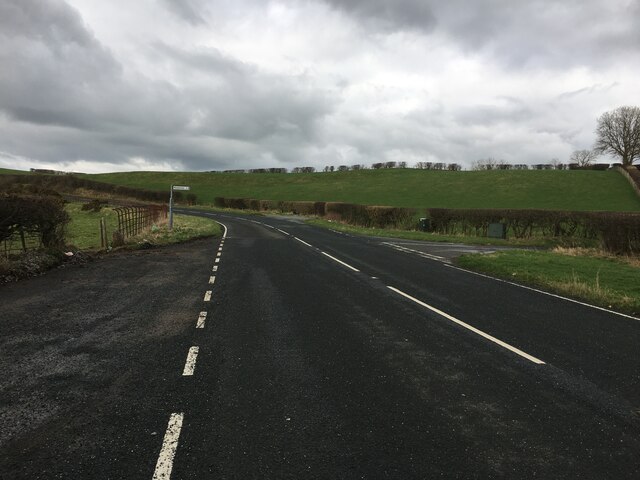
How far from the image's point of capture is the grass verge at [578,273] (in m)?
11.3

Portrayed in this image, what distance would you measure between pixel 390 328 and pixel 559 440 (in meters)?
3.79

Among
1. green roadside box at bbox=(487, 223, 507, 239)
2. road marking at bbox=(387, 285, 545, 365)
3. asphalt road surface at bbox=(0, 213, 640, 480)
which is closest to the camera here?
asphalt road surface at bbox=(0, 213, 640, 480)

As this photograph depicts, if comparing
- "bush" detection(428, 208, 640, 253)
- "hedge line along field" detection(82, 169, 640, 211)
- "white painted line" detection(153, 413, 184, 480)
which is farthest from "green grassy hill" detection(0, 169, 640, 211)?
"white painted line" detection(153, 413, 184, 480)

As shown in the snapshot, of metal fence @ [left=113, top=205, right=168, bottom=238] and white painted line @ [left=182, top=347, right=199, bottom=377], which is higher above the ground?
metal fence @ [left=113, top=205, right=168, bottom=238]

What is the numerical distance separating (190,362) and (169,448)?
209 cm

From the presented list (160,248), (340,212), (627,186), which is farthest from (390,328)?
(627,186)

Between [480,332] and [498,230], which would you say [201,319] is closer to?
[480,332]

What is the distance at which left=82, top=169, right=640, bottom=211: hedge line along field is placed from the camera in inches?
2552

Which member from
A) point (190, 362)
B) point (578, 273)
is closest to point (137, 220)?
point (578, 273)

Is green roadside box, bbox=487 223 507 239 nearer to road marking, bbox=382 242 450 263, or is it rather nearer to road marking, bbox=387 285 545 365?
road marking, bbox=382 242 450 263

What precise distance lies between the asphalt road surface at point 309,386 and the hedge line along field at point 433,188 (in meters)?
58.4

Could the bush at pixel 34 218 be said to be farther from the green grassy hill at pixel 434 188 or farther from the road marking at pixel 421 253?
the green grassy hill at pixel 434 188

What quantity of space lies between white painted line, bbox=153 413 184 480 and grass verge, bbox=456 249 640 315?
10.4 m

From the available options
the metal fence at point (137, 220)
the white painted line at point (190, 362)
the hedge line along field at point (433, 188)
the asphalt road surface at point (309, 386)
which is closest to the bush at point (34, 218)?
the asphalt road surface at point (309, 386)
